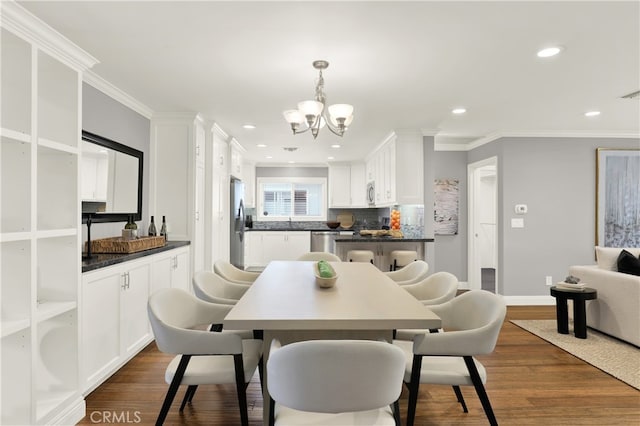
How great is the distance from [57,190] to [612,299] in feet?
15.9

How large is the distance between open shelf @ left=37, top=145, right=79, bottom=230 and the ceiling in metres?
0.81

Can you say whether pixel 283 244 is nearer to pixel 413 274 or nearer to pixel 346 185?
pixel 346 185

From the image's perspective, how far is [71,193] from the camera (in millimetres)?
2352

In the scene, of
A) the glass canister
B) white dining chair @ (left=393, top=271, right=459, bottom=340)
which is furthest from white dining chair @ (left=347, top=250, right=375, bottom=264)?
white dining chair @ (left=393, top=271, right=459, bottom=340)

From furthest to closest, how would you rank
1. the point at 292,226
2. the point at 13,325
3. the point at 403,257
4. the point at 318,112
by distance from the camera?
the point at 292,226
the point at 403,257
the point at 318,112
the point at 13,325

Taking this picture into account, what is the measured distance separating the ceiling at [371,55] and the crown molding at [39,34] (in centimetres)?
15

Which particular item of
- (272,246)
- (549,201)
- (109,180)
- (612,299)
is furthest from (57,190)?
(272,246)

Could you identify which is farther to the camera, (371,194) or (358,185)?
(358,185)

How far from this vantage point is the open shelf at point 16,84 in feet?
6.57

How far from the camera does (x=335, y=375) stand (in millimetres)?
1307

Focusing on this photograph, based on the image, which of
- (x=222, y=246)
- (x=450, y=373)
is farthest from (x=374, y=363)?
(x=222, y=246)

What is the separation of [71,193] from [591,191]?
615 cm

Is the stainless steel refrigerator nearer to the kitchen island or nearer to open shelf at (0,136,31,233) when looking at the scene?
the kitchen island

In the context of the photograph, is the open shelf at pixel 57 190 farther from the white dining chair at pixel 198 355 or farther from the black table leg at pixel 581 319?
the black table leg at pixel 581 319
